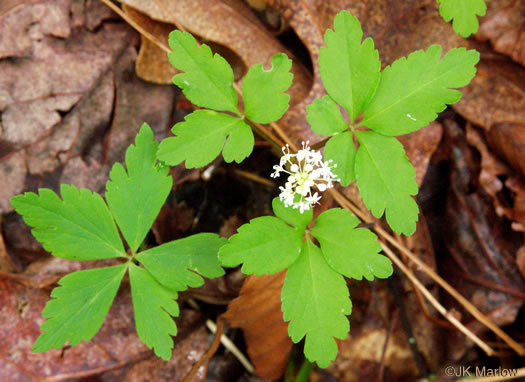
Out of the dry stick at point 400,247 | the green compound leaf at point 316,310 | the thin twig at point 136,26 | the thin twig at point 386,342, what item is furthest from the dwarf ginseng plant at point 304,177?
the thin twig at point 386,342

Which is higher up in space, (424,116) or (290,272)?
(424,116)

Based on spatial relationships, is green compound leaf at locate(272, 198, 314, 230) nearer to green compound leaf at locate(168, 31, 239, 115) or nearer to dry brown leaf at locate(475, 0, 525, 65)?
green compound leaf at locate(168, 31, 239, 115)

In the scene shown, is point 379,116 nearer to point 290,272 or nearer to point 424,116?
point 424,116

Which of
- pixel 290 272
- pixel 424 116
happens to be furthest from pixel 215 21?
pixel 290 272

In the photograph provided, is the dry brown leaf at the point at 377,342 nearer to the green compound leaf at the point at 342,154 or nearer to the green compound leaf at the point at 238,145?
the green compound leaf at the point at 342,154

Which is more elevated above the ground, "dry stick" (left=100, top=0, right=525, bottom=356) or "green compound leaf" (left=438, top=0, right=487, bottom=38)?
"green compound leaf" (left=438, top=0, right=487, bottom=38)

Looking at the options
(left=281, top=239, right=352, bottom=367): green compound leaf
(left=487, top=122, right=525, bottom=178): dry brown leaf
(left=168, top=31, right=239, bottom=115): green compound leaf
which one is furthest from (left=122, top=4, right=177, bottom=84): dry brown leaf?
(left=487, top=122, right=525, bottom=178): dry brown leaf
